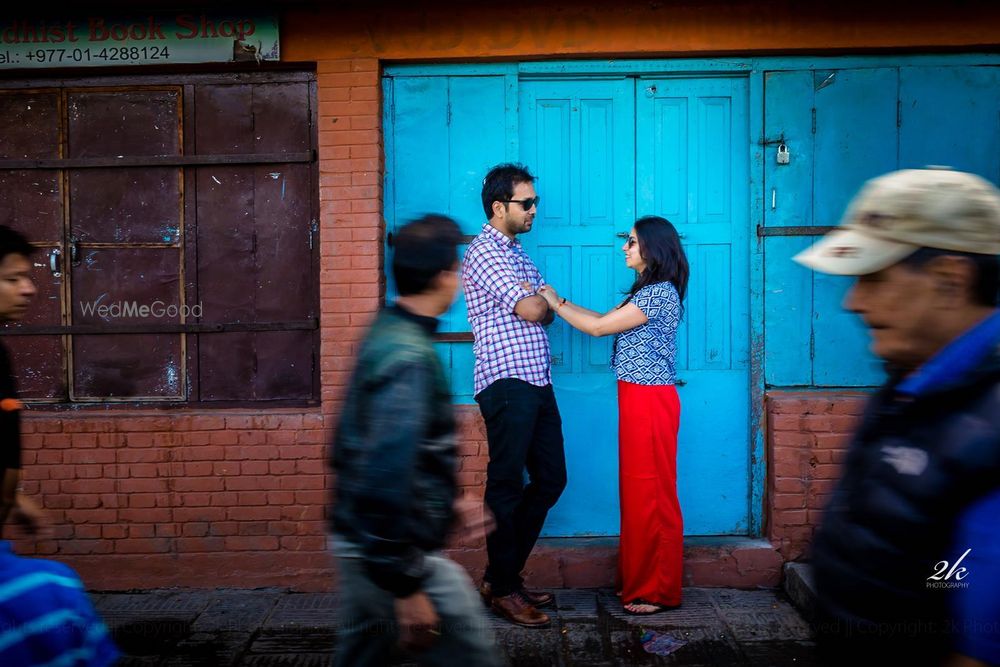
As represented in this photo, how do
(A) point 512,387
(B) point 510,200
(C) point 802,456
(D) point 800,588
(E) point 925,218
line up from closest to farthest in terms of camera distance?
(E) point 925,218 → (A) point 512,387 → (B) point 510,200 → (D) point 800,588 → (C) point 802,456

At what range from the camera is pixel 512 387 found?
156 inches

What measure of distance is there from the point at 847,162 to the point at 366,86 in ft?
9.15

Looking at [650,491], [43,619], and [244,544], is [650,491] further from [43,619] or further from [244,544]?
[43,619]

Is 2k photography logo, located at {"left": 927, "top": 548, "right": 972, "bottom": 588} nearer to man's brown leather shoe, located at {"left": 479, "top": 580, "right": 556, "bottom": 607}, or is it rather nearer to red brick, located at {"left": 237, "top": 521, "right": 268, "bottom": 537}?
man's brown leather shoe, located at {"left": 479, "top": 580, "right": 556, "bottom": 607}

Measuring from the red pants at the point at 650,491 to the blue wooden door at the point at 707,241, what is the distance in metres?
0.61

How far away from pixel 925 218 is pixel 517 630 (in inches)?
129

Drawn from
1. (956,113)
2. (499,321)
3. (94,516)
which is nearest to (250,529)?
(94,516)

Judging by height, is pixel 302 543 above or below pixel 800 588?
above

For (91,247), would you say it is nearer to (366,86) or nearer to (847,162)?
(366,86)

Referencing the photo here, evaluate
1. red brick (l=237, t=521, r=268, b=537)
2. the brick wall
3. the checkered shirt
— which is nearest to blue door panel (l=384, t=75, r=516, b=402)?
the checkered shirt

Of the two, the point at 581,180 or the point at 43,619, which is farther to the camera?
the point at 581,180

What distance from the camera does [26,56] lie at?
4.55 m

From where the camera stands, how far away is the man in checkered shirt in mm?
3969

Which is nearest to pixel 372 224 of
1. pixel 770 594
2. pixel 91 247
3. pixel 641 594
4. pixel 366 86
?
pixel 366 86
